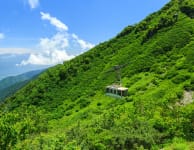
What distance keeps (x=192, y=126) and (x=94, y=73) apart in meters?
70.8

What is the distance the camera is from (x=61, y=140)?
33.8m

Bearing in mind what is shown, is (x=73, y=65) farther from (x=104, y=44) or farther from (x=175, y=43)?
(x=175, y=43)

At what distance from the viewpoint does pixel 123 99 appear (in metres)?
74.6

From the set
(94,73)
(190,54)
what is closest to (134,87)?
(190,54)

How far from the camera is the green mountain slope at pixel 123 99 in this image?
39.7 meters

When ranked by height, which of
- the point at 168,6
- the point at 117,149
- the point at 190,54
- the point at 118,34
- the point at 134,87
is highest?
the point at 168,6

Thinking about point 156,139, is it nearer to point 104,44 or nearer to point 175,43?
point 175,43

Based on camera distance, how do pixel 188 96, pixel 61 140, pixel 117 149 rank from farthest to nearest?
1. pixel 188 96
2. pixel 117 149
3. pixel 61 140

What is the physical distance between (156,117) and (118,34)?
90982 mm

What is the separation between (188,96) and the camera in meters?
64.8

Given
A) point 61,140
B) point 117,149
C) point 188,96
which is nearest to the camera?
point 61,140

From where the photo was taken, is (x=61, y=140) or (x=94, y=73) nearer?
(x=61, y=140)

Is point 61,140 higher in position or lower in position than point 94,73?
lower

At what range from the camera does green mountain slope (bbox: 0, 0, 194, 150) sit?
39719 millimetres
